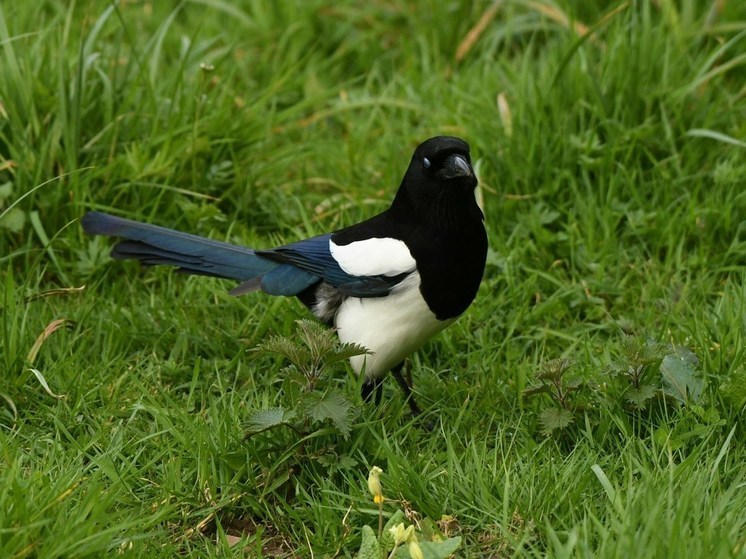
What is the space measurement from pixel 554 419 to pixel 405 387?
18.6 inches

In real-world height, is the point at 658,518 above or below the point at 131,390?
above

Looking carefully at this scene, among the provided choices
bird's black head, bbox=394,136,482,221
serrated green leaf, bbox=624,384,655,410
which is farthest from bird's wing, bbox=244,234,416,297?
serrated green leaf, bbox=624,384,655,410

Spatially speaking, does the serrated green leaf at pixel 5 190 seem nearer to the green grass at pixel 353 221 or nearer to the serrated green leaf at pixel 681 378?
the green grass at pixel 353 221

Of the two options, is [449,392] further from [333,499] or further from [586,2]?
[586,2]

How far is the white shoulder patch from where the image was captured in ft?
8.73

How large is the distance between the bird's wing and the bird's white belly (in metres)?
0.03

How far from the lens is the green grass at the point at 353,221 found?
7.62 feet

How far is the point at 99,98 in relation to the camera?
348 centimetres

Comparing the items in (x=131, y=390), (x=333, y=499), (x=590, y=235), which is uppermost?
(x=590, y=235)

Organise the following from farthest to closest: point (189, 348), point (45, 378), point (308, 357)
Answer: point (189, 348), point (45, 378), point (308, 357)

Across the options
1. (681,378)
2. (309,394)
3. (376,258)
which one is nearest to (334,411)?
(309,394)

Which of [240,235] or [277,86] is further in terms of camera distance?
[277,86]

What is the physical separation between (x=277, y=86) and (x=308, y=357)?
5.42 ft

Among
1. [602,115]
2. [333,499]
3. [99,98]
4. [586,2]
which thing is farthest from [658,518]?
[586,2]
